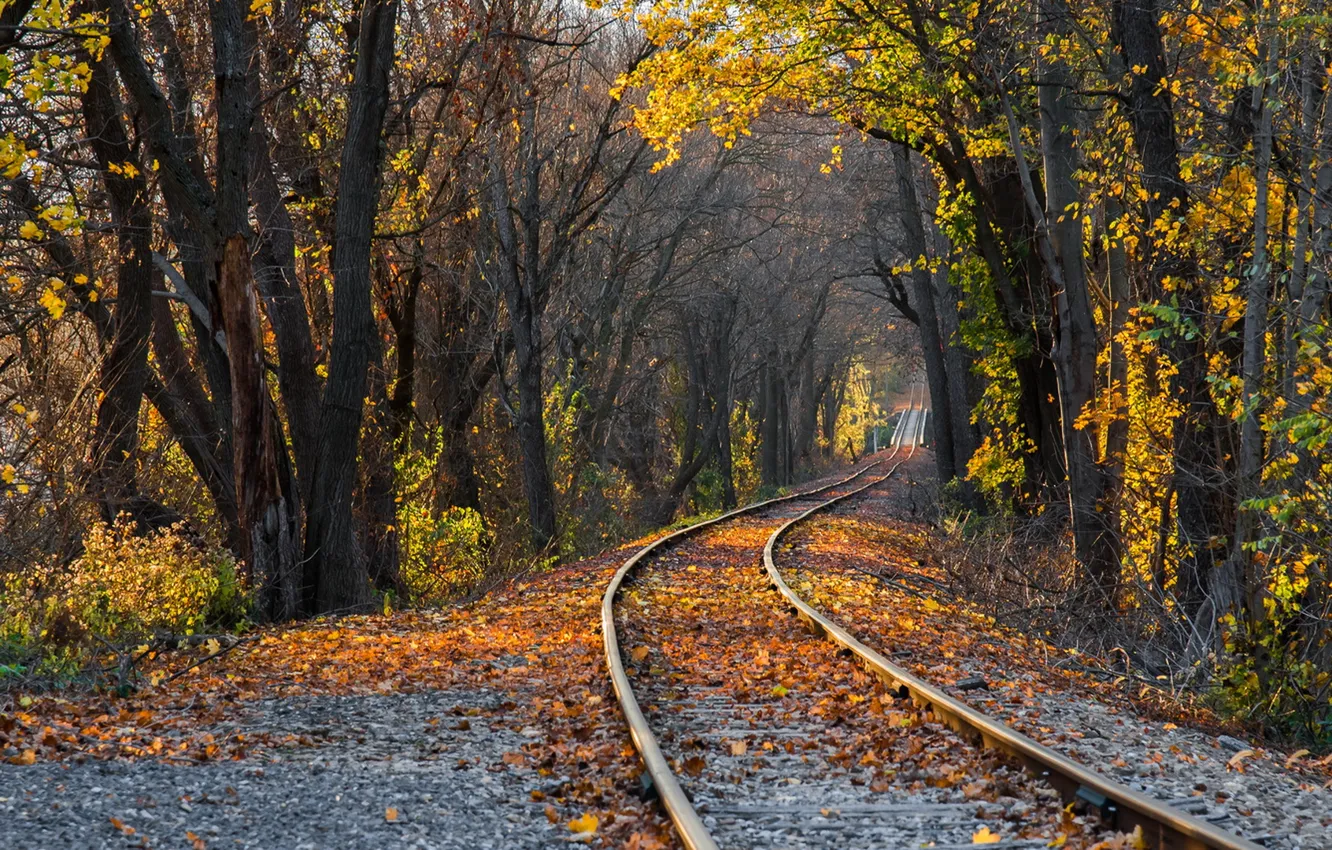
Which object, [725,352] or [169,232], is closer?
[169,232]

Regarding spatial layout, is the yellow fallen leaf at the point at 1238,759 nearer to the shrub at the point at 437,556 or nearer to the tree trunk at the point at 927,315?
the shrub at the point at 437,556

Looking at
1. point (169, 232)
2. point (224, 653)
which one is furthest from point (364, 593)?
point (169, 232)

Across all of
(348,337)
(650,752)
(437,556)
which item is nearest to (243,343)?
(348,337)

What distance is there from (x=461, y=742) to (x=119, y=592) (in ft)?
17.6

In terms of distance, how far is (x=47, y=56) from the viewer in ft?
30.3

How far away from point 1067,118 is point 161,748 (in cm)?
1123

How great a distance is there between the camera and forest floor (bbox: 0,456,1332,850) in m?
5.06

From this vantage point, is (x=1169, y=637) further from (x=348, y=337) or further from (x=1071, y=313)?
(x=348, y=337)

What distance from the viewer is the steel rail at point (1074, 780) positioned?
446cm

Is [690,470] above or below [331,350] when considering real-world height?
below

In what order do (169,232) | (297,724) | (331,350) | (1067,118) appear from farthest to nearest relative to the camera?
(169,232) < (1067,118) < (331,350) < (297,724)

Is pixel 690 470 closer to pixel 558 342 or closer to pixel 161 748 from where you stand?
pixel 558 342

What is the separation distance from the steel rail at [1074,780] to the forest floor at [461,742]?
21cm

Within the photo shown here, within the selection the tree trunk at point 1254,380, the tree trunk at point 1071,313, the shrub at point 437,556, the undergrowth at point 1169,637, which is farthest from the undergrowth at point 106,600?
the tree trunk at point 1071,313
